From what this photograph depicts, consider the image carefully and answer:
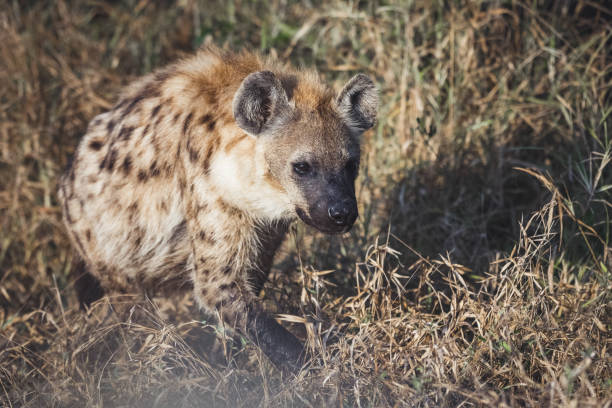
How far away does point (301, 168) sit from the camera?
2498 mm

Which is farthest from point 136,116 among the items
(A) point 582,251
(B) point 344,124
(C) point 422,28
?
(A) point 582,251

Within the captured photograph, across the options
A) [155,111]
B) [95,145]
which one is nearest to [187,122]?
[155,111]

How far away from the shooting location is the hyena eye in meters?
2.49

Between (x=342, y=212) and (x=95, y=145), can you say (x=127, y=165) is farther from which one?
(x=342, y=212)

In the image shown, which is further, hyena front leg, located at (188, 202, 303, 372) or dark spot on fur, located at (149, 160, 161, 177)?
dark spot on fur, located at (149, 160, 161, 177)

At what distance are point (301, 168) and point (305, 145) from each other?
0.29 ft

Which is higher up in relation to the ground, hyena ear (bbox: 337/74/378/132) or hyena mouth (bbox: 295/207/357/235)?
hyena ear (bbox: 337/74/378/132)

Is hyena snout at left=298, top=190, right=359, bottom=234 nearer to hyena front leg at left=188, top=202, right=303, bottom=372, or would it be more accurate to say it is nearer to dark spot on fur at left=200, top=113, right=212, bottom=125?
hyena front leg at left=188, top=202, right=303, bottom=372

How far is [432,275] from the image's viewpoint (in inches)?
124

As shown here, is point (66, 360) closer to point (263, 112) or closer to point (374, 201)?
point (263, 112)

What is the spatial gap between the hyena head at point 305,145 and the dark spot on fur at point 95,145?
874mm

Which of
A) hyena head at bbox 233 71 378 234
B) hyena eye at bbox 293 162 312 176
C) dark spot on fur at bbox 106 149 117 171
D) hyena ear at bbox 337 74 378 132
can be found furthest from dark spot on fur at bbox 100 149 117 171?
hyena ear at bbox 337 74 378 132

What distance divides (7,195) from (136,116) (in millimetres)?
1590

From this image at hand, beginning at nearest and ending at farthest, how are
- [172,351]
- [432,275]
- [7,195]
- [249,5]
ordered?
[172,351]
[432,275]
[7,195]
[249,5]
